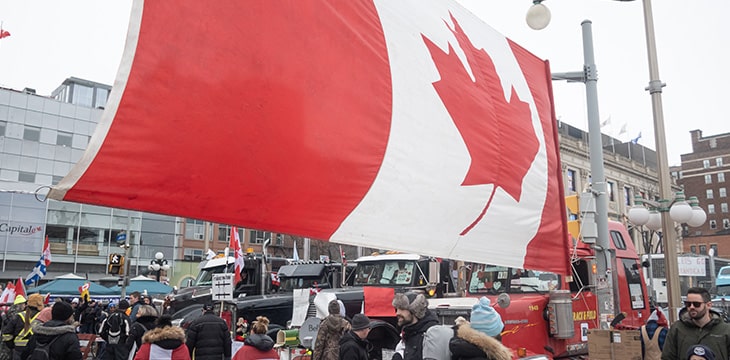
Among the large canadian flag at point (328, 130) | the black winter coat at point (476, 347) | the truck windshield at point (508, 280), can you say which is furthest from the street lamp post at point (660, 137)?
the black winter coat at point (476, 347)

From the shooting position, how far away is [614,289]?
7996 mm

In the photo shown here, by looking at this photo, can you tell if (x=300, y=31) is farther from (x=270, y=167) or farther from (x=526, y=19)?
(x=526, y=19)

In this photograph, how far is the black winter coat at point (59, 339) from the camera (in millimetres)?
6379

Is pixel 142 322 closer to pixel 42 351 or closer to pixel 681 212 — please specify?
pixel 42 351

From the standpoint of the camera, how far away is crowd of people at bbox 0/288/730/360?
444cm

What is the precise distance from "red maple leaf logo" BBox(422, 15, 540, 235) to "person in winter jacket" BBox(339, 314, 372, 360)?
5.78 feet

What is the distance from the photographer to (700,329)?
5168 mm

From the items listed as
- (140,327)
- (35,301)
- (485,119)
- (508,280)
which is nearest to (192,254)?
(35,301)

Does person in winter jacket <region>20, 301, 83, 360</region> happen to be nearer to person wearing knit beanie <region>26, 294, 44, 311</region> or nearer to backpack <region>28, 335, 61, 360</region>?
backpack <region>28, 335, 61, 360</region>

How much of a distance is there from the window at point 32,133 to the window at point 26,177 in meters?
2.85

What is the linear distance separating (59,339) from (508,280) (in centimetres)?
586

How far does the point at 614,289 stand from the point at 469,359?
4.72m

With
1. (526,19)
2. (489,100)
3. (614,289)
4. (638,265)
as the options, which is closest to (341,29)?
(489,100)

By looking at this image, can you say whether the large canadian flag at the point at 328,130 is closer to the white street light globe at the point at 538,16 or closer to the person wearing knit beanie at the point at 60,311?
the white street light globe at the point at 538,16
